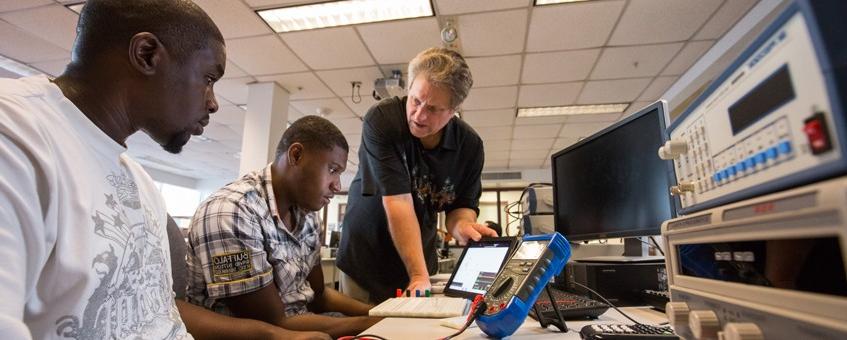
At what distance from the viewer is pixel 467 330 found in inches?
28.1

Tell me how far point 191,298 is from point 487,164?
6.84m

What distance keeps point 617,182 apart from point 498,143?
16.9 ft

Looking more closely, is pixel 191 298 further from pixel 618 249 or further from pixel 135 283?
pixel 618 249

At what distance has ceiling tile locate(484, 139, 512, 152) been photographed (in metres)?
5.99

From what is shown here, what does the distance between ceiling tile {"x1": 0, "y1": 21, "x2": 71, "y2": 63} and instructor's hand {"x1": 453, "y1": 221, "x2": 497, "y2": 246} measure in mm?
3828

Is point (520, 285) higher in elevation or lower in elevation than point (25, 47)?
lower

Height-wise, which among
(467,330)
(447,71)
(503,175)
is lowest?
(467,330)

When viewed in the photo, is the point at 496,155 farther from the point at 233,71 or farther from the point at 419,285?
the point at 419,285

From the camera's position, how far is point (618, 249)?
154cm

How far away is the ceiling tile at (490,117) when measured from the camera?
191 inches

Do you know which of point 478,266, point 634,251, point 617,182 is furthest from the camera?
point 634,251

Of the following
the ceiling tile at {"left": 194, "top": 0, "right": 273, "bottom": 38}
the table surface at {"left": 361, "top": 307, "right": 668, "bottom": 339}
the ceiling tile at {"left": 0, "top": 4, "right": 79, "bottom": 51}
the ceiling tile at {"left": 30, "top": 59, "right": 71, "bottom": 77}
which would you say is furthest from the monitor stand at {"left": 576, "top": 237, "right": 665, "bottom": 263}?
the ceiling tile at {"left": 30, "top": 59, "right": 71, "bottom": 77}

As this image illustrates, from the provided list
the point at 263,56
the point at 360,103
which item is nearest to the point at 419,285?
the point at 263,56

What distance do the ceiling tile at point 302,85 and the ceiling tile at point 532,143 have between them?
10.2ft
